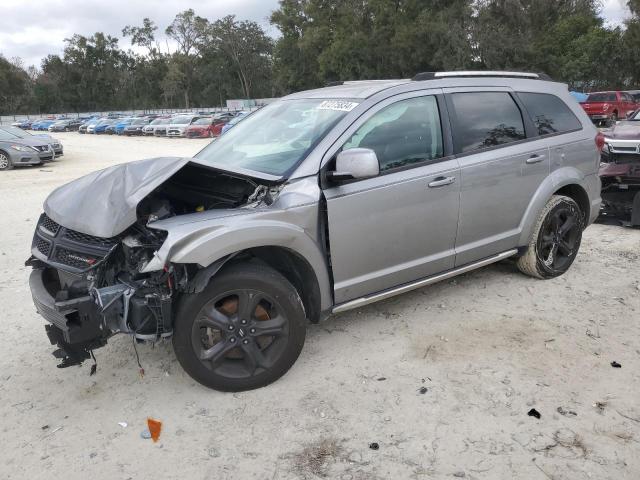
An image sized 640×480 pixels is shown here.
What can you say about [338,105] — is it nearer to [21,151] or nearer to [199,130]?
[21,151]

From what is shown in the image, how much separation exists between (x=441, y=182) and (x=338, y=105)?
0.93 m

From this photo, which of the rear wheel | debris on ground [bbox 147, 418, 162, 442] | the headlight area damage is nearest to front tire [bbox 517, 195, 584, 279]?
the headlight area damage

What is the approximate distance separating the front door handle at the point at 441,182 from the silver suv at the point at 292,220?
0.01m

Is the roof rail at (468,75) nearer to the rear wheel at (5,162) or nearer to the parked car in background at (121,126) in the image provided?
the rear wheel at (5,162)

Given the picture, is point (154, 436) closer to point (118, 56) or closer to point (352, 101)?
point (352, 101)

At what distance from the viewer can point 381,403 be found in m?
3.16

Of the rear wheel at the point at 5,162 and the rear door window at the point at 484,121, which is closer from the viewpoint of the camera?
the rear door window at the point at 484,121

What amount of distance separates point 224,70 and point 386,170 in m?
82.7

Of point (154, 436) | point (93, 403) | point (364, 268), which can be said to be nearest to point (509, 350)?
point (364, 268)

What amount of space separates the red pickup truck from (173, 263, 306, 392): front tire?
85.2 feet

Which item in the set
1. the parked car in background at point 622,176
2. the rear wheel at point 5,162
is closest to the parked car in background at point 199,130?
the rear wheel at point 5,162

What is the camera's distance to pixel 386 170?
369 centimetres

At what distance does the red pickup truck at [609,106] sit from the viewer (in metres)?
25.1

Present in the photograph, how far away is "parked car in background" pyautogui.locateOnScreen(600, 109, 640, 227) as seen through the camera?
6.65m
